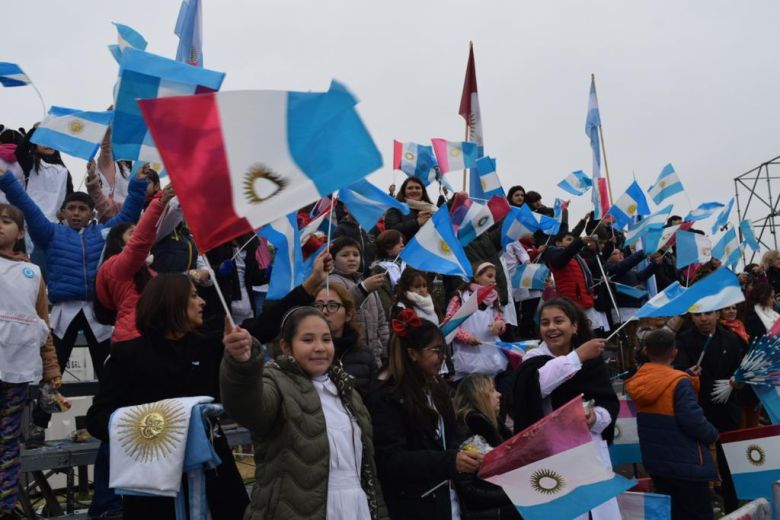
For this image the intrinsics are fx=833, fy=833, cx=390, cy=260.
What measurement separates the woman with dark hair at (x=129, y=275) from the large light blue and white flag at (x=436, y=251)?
7.73 ft

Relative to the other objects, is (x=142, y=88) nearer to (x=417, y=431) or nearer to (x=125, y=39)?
(x=125, y=39)

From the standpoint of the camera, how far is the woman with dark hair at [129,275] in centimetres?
511

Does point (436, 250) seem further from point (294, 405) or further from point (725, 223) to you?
point (725, 223)

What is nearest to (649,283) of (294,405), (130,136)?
(130,136)

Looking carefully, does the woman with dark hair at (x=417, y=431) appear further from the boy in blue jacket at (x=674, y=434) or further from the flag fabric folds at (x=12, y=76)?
the flag fabric folds at (x=12, y=76)

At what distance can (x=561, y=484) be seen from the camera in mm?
4082

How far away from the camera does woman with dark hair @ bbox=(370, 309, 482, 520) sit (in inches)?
159

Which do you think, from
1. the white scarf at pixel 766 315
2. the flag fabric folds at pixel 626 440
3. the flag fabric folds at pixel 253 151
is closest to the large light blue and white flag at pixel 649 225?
the white scarf at pixel 766 315

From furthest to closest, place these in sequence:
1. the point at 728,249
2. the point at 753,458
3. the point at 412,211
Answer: the point at 728,249 → the point at 412,211 → the point at 753,458

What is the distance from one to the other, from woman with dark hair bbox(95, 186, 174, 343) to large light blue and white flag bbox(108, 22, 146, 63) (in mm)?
3296

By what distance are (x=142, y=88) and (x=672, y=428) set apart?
4589mm

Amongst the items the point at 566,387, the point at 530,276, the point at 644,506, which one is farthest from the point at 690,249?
the point at 566,387

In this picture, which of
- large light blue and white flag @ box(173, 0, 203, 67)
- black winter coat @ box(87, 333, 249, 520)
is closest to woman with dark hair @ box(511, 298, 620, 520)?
black winter coat @ box(87, 333, 249, 520)

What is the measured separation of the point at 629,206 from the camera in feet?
41.1
